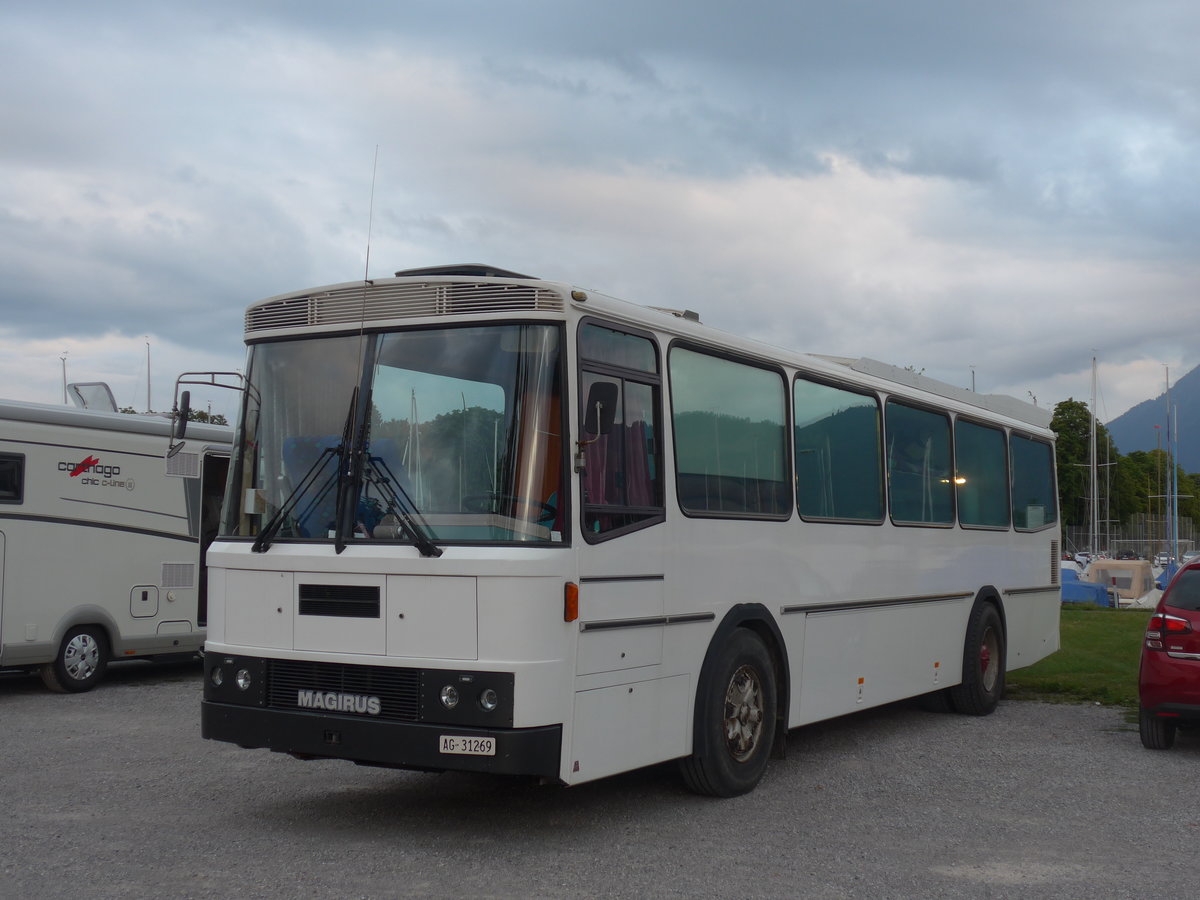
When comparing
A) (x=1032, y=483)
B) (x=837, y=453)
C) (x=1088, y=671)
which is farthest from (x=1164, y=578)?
(x=837, y=453)

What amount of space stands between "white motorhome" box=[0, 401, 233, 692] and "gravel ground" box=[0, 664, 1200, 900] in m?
2.89

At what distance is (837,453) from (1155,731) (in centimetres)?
343

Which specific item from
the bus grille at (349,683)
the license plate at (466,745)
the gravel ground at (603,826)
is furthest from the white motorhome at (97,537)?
the license plate at (466,745)

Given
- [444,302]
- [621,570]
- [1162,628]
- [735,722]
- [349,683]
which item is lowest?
[735,722]

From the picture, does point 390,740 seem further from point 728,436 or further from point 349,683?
point 728,436

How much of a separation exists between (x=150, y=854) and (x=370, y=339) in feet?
9.69

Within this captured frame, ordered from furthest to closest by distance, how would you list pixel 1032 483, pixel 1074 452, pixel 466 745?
pixel 1074 452 < pixel 1032 483 < pixel 466 745

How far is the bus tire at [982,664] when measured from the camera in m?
12.4

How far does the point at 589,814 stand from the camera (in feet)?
25.5

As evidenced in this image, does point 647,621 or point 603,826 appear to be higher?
point 647,621

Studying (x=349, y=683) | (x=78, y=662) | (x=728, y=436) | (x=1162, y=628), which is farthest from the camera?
(x=78, y=662)

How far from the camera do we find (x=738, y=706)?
827 cm

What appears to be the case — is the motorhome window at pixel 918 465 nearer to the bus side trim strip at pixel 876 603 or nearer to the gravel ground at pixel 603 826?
the bus side trim strip at pixel 876 603

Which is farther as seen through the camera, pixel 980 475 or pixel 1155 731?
pixel 980 475
